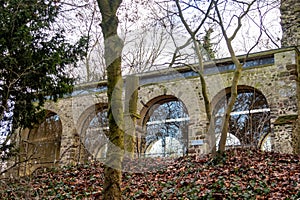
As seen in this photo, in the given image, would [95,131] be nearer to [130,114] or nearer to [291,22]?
[130,114]

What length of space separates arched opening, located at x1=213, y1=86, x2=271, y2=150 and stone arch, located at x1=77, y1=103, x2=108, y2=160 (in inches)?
160

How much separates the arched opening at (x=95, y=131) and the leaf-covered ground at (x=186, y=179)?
3.13 meters

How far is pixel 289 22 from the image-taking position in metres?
13.0

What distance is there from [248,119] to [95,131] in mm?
5464

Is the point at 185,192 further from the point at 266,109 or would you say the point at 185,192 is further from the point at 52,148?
the point at 52,148

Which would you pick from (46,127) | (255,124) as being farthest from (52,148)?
(255,124)

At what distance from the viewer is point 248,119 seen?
11867mm

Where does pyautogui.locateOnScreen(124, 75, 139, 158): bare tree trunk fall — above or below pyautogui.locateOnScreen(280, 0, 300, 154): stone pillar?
below

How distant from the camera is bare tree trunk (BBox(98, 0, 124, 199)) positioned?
5.62 m

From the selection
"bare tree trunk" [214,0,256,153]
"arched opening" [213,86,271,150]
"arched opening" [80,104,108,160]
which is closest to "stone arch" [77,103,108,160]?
"arched opening" [80,104,108,160]

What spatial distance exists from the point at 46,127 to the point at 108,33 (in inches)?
386

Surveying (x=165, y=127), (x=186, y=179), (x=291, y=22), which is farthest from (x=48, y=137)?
(x=291, y=22)

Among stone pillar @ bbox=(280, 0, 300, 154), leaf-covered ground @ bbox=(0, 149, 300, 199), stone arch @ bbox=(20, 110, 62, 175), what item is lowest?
leaf-covered ground @ bbox=(0, 149, 300, 199)

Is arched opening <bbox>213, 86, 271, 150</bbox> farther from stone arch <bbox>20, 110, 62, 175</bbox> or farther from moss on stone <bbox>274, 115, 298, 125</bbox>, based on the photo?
stone arch <bbox>20, 110, 62, 175</bbox>
